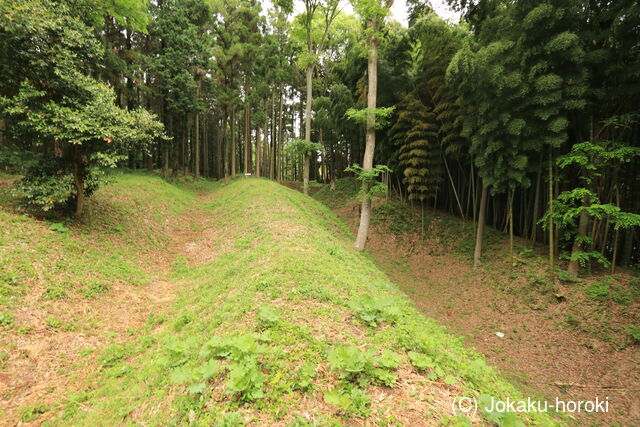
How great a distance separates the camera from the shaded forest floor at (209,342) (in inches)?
84.3

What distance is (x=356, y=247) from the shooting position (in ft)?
34.2


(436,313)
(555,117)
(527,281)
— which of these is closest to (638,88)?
(555,117)

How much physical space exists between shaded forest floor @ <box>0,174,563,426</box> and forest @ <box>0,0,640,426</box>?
1.1 inches

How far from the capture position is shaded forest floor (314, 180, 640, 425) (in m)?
5.35

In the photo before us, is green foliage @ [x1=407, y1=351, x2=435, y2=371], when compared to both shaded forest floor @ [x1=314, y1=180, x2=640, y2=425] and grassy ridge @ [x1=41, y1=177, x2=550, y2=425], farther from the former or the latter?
shaded forest floor @ [x1=314, y1=180, x2=640, y2=425]

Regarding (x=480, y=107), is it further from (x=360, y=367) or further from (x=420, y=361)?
(x=360, y=367)

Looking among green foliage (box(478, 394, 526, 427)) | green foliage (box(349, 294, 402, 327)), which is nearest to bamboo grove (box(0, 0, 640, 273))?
green foliage (box(349, 294, 402, 327))

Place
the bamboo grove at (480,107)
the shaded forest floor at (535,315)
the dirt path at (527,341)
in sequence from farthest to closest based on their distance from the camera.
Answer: the bamboo grove at (480,107) → the shaded forest floor at (535,315) → the dirt path at (527,341)

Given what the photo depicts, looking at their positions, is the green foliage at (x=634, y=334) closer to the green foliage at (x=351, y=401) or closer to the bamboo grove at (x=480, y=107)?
the bamboo grove at (x=480, y=107)

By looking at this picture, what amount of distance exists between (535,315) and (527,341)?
41.8 inches

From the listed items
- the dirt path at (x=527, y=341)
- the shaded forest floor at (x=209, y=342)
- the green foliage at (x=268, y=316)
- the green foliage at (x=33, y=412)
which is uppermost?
the green foliage at (x=268, y=316)

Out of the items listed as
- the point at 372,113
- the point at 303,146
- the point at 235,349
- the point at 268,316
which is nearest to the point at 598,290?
the point at 372,113

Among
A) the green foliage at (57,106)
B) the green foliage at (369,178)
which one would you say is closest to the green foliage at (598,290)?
the green foliage at (369,178)

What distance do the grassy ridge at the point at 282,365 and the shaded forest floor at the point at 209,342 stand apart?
1 cm
